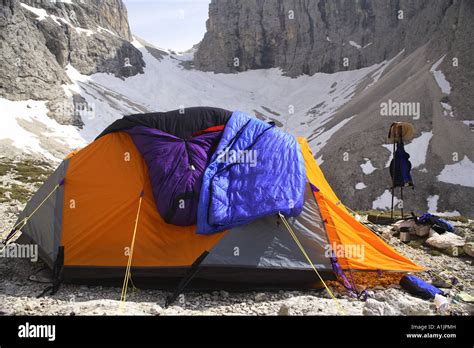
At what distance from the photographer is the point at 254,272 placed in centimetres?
691

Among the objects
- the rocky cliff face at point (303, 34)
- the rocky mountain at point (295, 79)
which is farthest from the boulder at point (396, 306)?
the rocky cliff face at point (303, 34)

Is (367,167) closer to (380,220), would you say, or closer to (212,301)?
(380,220)

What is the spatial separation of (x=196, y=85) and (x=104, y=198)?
424 feet

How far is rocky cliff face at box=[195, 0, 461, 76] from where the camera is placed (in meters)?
101

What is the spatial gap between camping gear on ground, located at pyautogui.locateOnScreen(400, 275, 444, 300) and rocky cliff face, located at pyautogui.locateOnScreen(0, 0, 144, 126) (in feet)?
227

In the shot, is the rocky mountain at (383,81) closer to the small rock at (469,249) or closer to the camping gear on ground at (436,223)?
the camping gear on ground at (436,223)

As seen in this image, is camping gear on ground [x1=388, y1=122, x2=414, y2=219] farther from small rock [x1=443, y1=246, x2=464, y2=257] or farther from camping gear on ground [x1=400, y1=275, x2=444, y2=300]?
camping gear on ground [x1=400, y1=275, x2=444, y2=300]

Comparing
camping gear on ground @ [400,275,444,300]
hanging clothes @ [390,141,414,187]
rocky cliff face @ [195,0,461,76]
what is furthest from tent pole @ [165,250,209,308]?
rocky cliff face @ [195,0,461,76]

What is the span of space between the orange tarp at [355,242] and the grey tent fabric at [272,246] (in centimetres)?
30

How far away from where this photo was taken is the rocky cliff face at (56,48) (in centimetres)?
6390

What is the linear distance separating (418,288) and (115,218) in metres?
6.27

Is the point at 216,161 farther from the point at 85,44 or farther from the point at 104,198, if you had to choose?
the point at 85,44

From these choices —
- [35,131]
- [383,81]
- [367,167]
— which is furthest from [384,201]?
[35,131]
